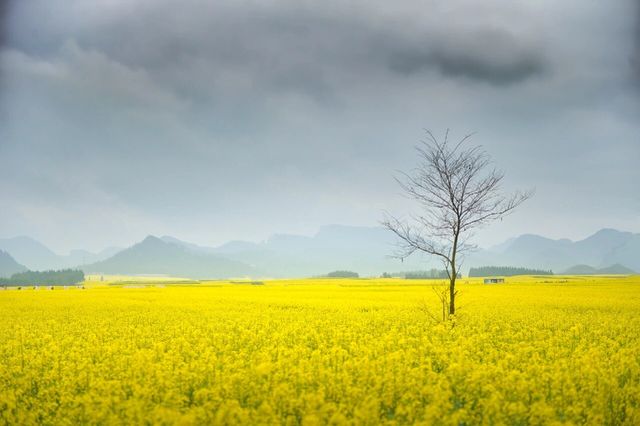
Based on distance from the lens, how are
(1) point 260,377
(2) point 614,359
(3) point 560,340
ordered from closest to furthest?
(1) point 260,377 < (2) point 614,359 < (3) point 560,340

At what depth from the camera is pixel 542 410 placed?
7414 millimetres

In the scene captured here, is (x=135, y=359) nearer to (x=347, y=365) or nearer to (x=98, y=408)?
(x=98, y=408)

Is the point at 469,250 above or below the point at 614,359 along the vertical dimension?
above

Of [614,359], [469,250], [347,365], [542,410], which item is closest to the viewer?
[542,410]

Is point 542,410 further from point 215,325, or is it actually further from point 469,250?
point 215,325

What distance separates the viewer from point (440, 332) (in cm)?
1795

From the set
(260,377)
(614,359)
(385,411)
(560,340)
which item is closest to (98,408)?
(260,377)

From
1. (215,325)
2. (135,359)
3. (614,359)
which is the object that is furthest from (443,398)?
(215,325)

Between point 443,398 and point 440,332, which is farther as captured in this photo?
point 440,332

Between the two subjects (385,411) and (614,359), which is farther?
(614,359)

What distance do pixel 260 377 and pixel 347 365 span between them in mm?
2410

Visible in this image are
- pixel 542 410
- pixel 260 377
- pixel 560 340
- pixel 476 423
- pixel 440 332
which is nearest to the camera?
pixel 542 410

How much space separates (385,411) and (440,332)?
9901mm

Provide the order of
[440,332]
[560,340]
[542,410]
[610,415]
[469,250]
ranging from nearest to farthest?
1. [542,410]
2. [610,415]
3. [560,340]
4. [440,332]
5. [469,250]
